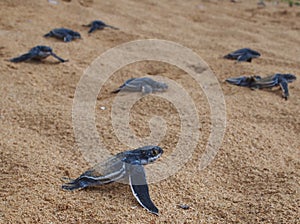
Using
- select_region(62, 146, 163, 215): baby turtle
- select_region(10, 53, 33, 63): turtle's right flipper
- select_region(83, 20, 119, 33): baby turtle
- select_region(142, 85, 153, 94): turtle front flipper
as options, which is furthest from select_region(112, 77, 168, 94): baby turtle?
select_region(83, 20, 119, 33): baby turtle

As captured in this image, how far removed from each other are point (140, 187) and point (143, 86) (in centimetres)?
156

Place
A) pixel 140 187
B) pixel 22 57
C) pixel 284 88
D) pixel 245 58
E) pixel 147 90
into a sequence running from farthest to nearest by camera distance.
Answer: pixel 245 58, pixel 22 57, pixel 284 88, pixel 147 90, pixel 140 187

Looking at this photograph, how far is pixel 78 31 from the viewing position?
5102mm

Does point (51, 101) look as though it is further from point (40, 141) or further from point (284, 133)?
point (284, 133)

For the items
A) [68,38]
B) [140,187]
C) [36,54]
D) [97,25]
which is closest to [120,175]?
[140,187]

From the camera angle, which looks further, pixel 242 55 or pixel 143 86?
pixel 242 55

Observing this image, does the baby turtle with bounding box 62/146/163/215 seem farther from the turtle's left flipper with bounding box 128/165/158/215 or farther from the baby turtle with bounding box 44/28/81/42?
the baby turtle with bounding box 44/28/81/42

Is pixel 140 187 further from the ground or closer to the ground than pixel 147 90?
further from the ground

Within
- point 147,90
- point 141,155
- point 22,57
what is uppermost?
point 141,155

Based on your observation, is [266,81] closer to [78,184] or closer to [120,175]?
[120,175]

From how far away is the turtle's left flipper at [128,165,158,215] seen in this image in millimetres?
1870

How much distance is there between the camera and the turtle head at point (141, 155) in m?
2.00

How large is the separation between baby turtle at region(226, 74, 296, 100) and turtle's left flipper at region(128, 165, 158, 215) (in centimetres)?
196

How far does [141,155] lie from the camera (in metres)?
2.03
